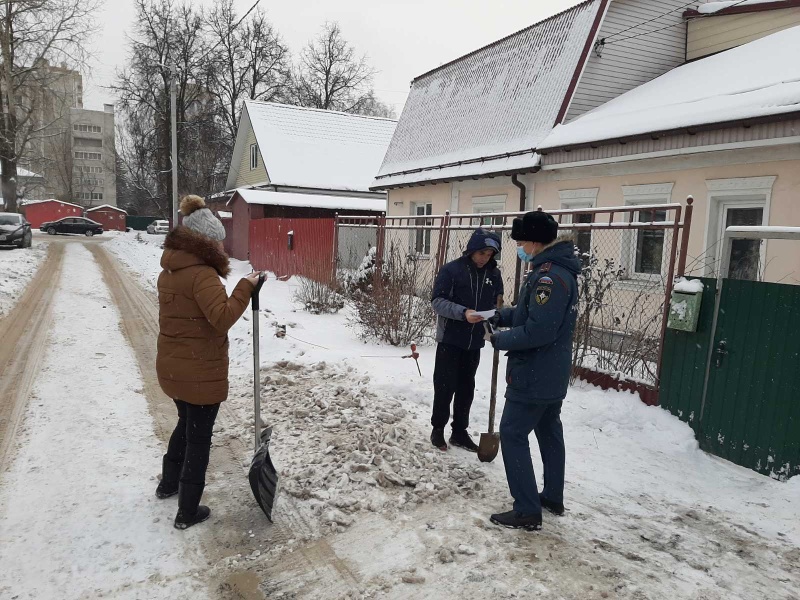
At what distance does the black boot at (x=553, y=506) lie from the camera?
3.71 m

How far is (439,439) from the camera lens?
4.64 meters

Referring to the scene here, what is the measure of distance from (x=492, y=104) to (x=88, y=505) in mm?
12505

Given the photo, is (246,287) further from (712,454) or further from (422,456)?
(712,454)

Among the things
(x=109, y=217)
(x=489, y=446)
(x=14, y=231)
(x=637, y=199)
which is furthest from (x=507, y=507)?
(x=109, y=217)

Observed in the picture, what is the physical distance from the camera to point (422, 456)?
14.5 feet

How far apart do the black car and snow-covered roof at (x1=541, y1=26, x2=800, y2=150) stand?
41.8m

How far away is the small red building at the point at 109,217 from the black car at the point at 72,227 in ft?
53.6

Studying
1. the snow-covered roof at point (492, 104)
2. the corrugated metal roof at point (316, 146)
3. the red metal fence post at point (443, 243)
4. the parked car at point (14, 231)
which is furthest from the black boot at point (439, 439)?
the parked car at point (14, 231)

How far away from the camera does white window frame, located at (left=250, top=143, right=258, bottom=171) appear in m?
28.9

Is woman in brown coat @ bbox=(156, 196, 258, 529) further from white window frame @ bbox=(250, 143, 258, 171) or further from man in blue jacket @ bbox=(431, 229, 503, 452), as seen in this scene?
white window frame @ bbox=(250, 143, 258, 171)

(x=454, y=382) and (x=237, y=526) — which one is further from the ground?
(x=454, y=382)

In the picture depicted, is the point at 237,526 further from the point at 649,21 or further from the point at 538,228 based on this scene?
the point at 649,21

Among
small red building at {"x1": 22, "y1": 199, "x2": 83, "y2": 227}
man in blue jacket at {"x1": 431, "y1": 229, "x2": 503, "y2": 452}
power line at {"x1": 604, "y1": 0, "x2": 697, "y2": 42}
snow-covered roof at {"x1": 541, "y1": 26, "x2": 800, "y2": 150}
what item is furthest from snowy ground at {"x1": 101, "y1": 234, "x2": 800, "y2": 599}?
small red building at {"x1": 22, "y1": 199, "x2": 83, "y2": 227}

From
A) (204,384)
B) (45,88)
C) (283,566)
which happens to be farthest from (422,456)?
(45,88)
